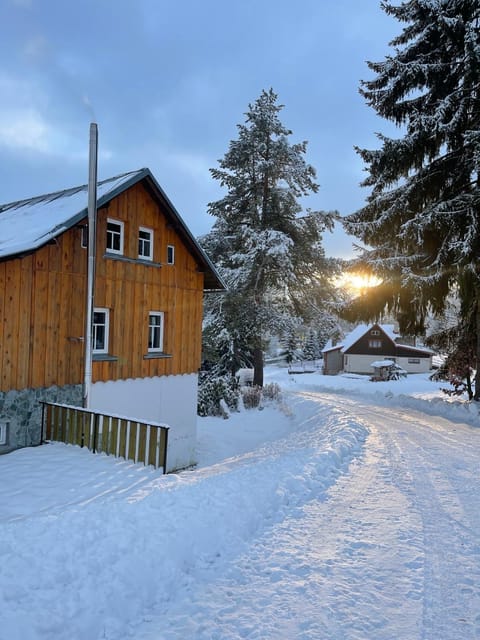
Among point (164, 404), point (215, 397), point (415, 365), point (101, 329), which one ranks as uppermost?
point (101, 329)

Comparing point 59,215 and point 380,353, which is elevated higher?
point 59,215

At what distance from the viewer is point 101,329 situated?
11.7 meters

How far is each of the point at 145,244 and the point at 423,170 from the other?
405 inches

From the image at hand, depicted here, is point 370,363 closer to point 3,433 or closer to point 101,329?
point 101,329

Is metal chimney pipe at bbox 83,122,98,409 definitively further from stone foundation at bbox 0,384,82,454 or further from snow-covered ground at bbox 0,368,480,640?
snow-covered ground at bbox 0,368,480,640

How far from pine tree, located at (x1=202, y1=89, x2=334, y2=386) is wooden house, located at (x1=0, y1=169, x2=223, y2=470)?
595cm

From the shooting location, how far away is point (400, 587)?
408cm

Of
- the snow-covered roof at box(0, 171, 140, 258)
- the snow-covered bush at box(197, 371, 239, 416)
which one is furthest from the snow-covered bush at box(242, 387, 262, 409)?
the snow-covered roof at box(0, 171, 140, 258)

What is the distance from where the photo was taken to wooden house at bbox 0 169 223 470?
930 centimetres

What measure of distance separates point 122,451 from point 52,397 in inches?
118

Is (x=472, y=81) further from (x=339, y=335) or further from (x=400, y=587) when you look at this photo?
(x=400, y=587)

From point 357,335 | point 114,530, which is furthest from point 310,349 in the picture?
point 114,530

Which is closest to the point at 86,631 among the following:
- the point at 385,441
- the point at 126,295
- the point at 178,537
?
the point at 178,537

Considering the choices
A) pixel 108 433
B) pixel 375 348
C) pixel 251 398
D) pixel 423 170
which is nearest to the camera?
pixel 108 433
